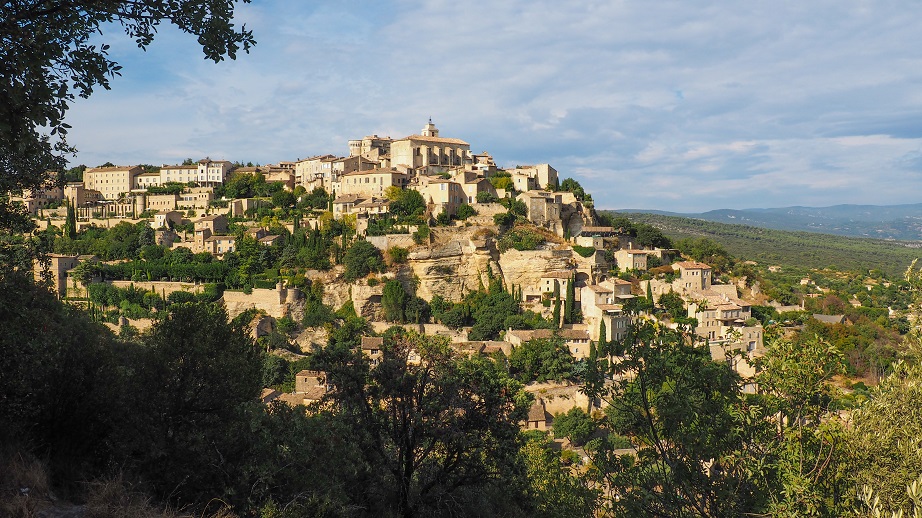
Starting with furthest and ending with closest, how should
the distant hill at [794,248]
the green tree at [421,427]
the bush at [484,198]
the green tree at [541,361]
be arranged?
the distant hill at [794,248]
the bush at [484,198]
the green tree at [541,361]
the green tree at [421,427]

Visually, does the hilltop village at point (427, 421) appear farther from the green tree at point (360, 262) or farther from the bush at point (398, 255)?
the bush at point (398, 255)

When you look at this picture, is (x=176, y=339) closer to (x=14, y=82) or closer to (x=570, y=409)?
(x=14, y=82)

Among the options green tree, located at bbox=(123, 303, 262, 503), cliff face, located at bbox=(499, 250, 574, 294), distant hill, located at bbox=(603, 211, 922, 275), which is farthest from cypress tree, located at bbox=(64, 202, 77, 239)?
distant hill, located at bbox=(603, 211, 922, 275)

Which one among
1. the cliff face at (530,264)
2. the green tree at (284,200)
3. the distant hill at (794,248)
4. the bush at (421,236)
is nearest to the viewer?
the cliff face at (530,264)

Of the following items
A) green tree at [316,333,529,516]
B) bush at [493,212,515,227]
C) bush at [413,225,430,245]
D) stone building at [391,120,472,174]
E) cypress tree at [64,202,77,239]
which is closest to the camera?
green tree at [316,333,529,516]

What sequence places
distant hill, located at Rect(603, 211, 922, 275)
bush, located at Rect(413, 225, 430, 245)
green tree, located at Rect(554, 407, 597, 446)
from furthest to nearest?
distant hill, located at Rect(603, 211, 922, 275) → bush, located at Rect(413, 225, 430, 245) → green tree, located at Rect(554, 407, 597, 446)

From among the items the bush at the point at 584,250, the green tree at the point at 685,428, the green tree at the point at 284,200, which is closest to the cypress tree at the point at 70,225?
the green tree at the point at 284,200

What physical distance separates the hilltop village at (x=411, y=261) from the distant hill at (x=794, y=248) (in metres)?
64.1

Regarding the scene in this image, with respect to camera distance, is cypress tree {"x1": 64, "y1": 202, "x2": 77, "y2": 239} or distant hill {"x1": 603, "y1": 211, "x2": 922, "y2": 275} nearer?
cypress tree {"x1": 64, "y1": 202, "x2": 77, "y2": 239}

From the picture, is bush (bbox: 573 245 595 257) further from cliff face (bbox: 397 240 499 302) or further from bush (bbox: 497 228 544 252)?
cliff face (bbox: 397 240 499 302)

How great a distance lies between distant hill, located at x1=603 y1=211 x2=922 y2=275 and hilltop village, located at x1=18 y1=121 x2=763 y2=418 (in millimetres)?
64050

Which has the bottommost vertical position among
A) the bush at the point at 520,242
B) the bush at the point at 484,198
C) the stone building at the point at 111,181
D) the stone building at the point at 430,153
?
the bush at the point at 520,242

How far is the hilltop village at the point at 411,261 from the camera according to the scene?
128 ft

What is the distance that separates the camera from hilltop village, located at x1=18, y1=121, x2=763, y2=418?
128 ft
